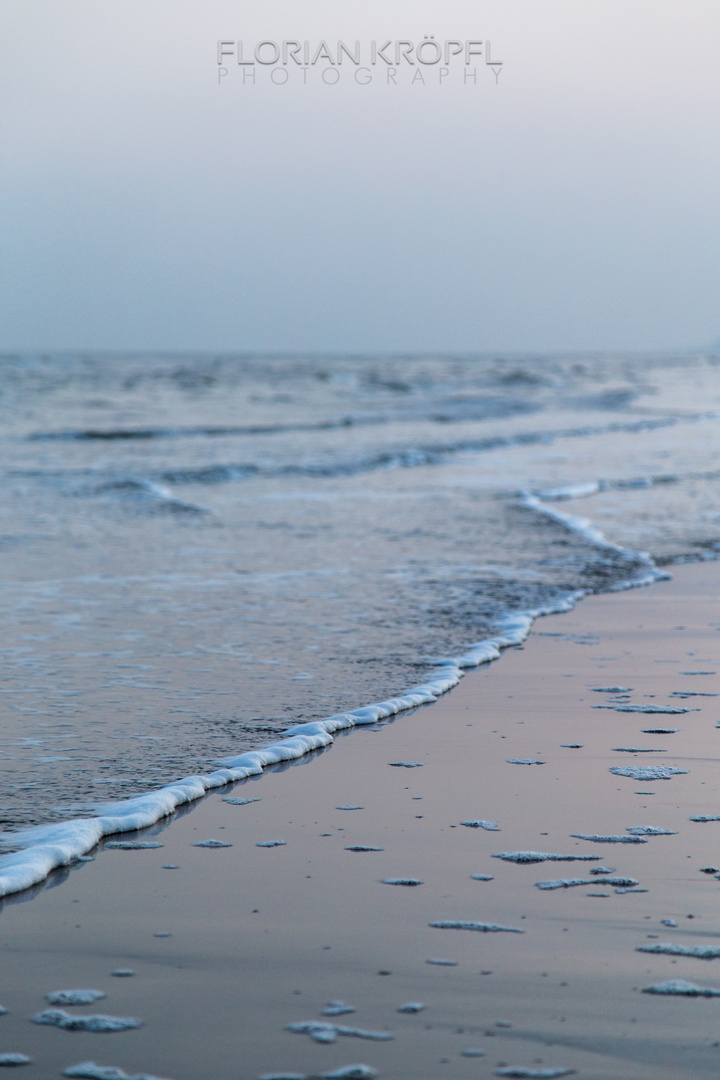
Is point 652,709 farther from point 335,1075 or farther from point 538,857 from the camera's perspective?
point 335,1075

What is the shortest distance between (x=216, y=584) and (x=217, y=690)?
8.49ft

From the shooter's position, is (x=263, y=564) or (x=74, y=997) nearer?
(x=74, y=997)

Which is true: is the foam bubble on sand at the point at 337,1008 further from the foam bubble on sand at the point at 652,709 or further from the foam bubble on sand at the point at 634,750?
the foam bubble on sand at the point at 652,709

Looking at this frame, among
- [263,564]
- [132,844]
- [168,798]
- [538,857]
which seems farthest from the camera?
[263,564]

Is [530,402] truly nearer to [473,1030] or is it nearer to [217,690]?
[217,690]

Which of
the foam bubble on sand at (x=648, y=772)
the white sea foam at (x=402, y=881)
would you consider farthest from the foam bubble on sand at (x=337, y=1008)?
the foam bubble on sand at (x=648, y=772)

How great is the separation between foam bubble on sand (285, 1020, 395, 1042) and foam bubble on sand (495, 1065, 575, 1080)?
0.83ft

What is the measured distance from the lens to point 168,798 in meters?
3.61

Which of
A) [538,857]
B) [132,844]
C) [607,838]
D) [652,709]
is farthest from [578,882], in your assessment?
[652,709]

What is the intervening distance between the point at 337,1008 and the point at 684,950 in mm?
871

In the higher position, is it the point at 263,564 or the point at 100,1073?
the point at 263,564

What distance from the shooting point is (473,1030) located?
2309 mm

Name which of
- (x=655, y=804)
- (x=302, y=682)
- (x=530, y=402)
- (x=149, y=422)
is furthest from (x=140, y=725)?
(x=530, y=402)

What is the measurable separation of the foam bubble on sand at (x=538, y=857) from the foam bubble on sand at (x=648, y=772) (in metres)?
0.74
